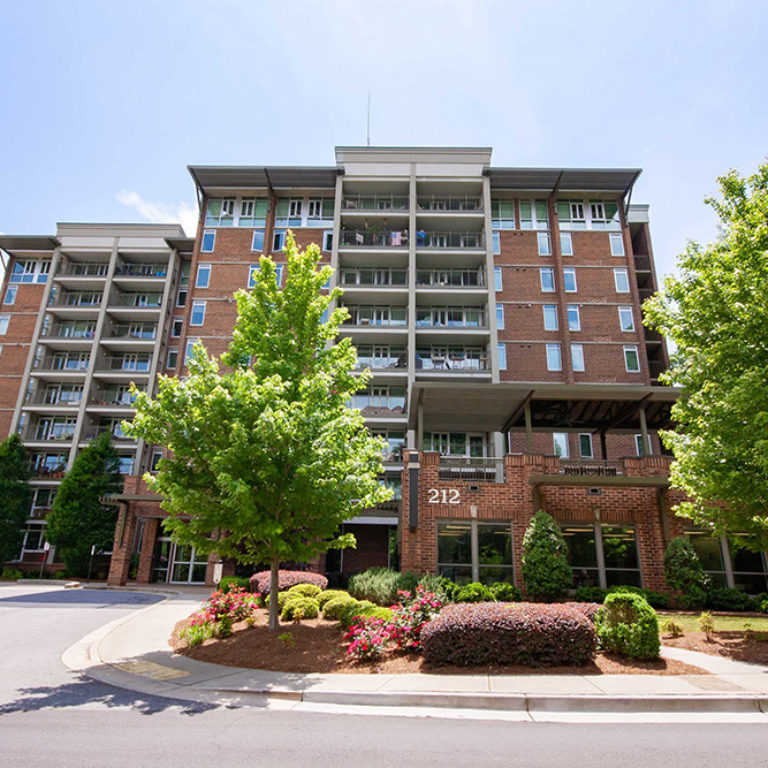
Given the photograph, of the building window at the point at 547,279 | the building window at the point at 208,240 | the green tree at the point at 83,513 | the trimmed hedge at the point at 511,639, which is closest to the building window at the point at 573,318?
the building window at the point at 547,279

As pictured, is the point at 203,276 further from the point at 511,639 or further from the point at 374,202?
the point at 511,639

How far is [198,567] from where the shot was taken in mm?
30688

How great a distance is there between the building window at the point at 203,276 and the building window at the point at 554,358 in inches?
962

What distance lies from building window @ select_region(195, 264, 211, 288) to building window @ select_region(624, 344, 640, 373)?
29284 millimetres

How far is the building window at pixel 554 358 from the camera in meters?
34.9

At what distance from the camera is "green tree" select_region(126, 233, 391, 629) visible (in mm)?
10336

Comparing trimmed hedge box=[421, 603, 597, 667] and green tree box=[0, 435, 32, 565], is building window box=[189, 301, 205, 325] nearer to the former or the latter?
green tree box=[0, 435, 32, 565]

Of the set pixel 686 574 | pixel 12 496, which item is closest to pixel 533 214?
pixel 686 574

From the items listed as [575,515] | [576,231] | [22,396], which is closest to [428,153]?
[576,231]

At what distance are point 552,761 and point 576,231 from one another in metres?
37.6

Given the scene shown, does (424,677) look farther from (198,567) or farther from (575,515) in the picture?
(198,567)

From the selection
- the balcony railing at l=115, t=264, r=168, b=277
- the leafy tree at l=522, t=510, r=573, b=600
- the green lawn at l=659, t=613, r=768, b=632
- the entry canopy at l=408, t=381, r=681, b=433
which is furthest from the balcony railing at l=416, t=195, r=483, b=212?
the green lawn at l=659, t=613, r=768, b=632

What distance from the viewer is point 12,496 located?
113ft

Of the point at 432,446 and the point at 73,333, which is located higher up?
the point at 73,333
